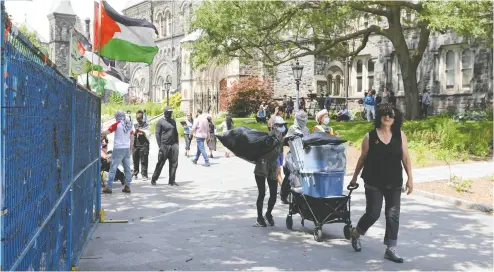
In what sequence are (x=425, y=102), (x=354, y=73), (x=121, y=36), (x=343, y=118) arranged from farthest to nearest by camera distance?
(x=354, y=73) < (x=343, y=118) < (x=425, y=102) < (x=121, y=36)

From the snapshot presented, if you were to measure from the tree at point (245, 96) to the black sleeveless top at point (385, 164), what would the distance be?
100 ft

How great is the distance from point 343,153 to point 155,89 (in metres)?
→ 54.5

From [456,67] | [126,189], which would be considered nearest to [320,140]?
[126,189]

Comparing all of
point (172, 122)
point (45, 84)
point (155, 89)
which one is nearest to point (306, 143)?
point (45, 84)

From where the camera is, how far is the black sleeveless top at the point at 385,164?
6.12 meters

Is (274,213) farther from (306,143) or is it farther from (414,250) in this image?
(414,250)

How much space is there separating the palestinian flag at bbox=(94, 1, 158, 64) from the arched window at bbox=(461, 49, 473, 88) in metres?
24.6

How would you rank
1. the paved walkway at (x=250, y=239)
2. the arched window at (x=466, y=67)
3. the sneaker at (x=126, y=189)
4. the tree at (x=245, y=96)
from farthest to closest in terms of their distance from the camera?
the tree at (x=245, y=96), the arched window at (x=466, y=67), the sneaker at (x=126, y=189), the paved walkway at (x=250, y=239)

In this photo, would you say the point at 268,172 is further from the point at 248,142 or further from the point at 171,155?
the point at 171,155

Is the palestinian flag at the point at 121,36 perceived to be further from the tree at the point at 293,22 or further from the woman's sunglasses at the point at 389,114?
the tree at the point at 293,22

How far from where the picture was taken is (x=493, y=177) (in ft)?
39.9

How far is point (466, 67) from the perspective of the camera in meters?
29.5

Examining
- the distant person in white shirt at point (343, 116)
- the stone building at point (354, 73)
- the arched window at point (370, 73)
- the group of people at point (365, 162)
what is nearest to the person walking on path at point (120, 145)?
the group of people at point (365, 162)

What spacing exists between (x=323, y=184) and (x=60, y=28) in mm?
68563
